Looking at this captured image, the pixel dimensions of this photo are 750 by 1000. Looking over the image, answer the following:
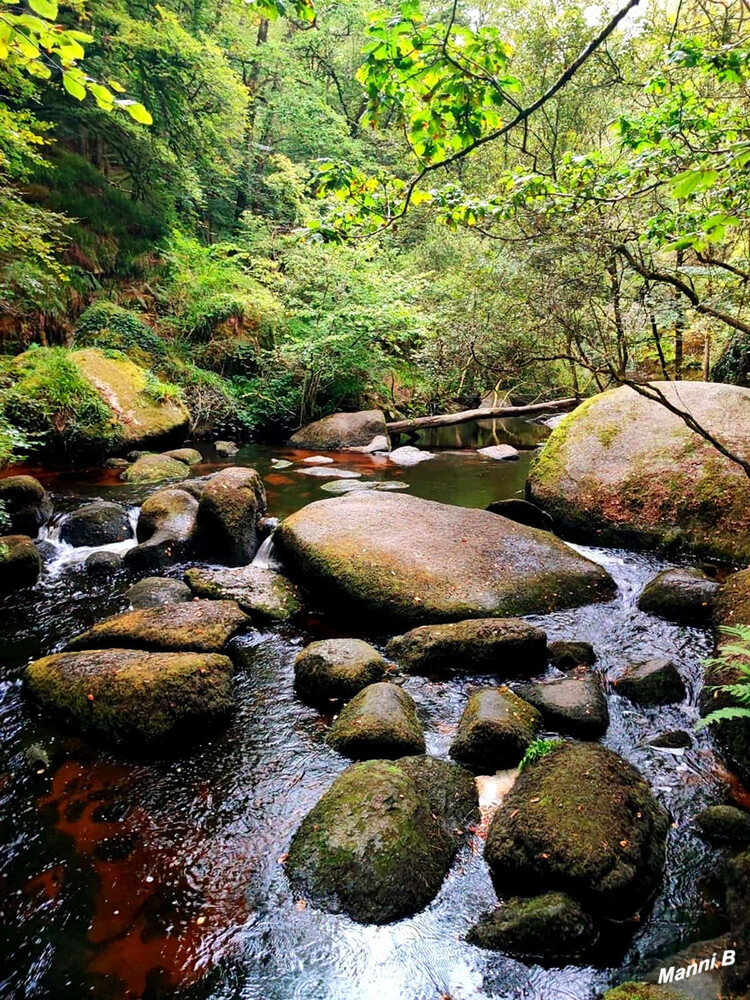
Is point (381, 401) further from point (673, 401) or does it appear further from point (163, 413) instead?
point (673, 401)

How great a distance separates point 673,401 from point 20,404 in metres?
10.9

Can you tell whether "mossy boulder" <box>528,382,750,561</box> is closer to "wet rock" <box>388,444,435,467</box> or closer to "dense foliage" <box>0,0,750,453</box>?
"dense foliage" <box>0,0,750,453</box>

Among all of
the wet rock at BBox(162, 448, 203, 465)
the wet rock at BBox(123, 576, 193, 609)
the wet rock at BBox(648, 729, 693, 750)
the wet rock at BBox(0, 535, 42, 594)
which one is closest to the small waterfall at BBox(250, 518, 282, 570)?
the wet rock at BBox(123, 576, 193, 609)

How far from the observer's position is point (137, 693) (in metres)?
3.55

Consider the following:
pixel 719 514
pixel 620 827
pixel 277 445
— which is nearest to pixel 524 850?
pixel 620 827

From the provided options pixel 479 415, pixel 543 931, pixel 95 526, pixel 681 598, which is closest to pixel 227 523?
pixel 95 526

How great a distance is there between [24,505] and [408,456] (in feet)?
27.3

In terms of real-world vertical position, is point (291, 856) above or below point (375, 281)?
below

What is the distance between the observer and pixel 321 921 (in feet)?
7.97

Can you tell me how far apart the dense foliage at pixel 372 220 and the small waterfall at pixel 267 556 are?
2.90 metres

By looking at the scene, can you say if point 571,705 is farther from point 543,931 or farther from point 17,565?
point 17,565

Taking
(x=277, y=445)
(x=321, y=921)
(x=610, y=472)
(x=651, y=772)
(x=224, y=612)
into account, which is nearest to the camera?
(x=321, y=921)

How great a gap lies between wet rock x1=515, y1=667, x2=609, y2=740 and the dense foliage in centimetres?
248

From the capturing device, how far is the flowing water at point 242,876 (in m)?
2.20
